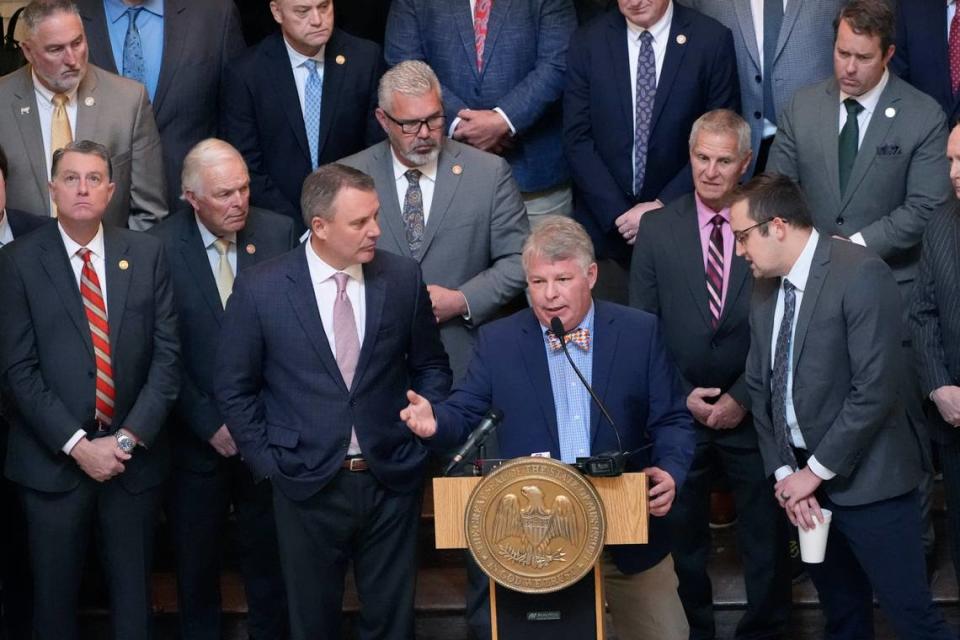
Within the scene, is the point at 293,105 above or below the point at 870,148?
above

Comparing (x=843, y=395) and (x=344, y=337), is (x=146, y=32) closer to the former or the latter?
(x=344, y=337)

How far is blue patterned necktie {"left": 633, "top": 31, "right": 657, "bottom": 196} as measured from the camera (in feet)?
21.3

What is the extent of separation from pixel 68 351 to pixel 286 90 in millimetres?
1422

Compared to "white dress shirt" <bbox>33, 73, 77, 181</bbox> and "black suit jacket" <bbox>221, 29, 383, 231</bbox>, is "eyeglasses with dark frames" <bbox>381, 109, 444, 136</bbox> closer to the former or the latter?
"black suit jacket" <bbox>221, 29, 383, 231</bbox>

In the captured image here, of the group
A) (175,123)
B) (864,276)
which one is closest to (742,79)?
(864,276)

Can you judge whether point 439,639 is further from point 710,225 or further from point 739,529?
point 710,225

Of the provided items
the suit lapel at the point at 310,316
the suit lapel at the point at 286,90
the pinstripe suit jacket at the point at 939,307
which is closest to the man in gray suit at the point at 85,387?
the suit lapel at the point at 310,316

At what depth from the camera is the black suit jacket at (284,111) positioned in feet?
21.3

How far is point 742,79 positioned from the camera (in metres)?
6.64

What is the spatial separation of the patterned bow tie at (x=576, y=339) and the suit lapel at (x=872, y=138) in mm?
1496

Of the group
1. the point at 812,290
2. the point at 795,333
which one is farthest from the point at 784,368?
the point at 812,290

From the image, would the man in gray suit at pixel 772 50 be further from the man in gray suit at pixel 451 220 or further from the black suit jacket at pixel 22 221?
the black suit jacket at pixel 22 221

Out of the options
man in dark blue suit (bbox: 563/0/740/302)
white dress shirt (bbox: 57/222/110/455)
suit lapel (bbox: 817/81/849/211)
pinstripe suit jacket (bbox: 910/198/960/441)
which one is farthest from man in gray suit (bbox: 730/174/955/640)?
white dress shirt (bbox: 57/222/110/455)

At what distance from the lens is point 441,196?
20.1ft
